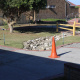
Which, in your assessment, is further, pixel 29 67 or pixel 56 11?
pixel 56 11

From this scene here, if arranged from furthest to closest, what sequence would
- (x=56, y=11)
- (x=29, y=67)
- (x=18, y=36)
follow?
(x=56, y=11) → (x=18, y=36) → (x=29, y=67)

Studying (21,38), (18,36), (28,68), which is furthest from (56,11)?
(28,68)

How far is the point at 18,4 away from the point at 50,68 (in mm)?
12427

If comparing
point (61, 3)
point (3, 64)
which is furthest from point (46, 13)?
point (3, 64)

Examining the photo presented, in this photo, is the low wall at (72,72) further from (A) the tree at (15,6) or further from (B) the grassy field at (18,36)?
(A) the tree at (15,6)

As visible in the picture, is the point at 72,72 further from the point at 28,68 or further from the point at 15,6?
the point at 15,6

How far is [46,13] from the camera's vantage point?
45531 mm

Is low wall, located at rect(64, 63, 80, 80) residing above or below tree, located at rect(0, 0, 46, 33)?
below

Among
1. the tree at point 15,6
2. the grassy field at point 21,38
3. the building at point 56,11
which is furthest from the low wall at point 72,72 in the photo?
the building at point 56,11

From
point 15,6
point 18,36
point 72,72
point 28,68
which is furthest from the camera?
point 15,6

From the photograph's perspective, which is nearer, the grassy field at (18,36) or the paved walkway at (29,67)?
the paved walkway at (29,67)

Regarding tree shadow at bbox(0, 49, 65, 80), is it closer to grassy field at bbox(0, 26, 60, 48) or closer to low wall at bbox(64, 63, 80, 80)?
low wall at bbox(64, 63, 80, 80)

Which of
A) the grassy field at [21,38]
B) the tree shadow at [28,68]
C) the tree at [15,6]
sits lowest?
the tree shadow at [28,68]

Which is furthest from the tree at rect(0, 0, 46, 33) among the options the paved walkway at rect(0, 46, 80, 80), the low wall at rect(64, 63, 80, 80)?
the low wall at rect(64, 63, 80, 80)
